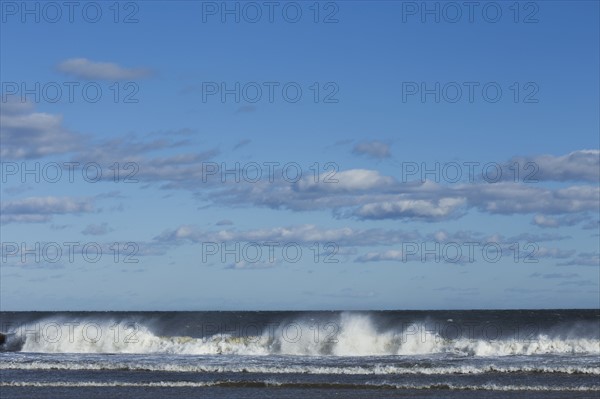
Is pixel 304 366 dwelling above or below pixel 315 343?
below

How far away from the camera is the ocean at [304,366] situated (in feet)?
118

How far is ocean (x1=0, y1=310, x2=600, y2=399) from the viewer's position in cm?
3584

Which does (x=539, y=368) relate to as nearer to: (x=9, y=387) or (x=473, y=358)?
(x=473, y=358)

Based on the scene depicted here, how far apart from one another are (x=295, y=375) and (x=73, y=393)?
9966mm

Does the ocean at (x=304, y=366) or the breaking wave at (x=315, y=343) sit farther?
the breaking wave at (x=315, y=343)

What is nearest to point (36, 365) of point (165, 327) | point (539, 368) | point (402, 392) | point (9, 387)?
point (9, 387)

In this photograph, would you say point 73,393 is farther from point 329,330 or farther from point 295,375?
point 329,330

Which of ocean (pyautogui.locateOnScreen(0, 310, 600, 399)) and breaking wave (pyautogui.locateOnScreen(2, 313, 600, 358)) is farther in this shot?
breaking wave (pyautogui.locateOnScreen(2, 313, 600, 358))

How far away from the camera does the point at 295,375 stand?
135 ft

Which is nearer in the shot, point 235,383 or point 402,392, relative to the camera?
point 402,392

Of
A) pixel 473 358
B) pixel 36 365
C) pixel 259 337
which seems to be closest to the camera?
pixel 36 365

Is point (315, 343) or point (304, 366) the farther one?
point (315, 343)

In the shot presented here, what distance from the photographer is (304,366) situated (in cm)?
4547

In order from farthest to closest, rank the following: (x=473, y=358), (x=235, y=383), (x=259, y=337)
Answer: (x=259, y=337) → (x=473, y=358) → (x=235, y=383)
